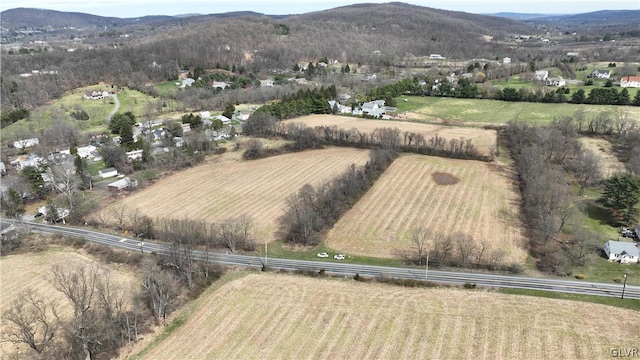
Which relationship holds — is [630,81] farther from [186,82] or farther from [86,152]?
Result: [86,152]

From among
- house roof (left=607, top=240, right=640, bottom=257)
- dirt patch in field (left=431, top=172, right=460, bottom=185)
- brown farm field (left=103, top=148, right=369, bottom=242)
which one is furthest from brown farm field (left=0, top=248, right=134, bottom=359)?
house roof (left=607, top=240, right=640, bottom=257)

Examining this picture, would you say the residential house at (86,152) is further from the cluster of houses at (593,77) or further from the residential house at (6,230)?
the cluster of houses at (593,77)

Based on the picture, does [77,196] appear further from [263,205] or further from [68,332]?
[68,332]

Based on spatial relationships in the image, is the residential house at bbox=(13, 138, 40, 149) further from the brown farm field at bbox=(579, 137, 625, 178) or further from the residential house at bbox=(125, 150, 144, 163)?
the brown farm field at bbox=(579, 137, 625, 178)

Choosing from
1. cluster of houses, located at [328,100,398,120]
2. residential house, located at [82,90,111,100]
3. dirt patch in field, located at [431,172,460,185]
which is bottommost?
dirt patch in field, located at [431,172,460,185]

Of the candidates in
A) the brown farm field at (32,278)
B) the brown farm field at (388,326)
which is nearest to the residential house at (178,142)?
the brown farm field at (32,278)

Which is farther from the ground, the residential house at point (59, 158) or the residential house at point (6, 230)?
the residential house at point (59, 158)

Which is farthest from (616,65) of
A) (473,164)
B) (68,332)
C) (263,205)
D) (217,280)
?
(68,332)
